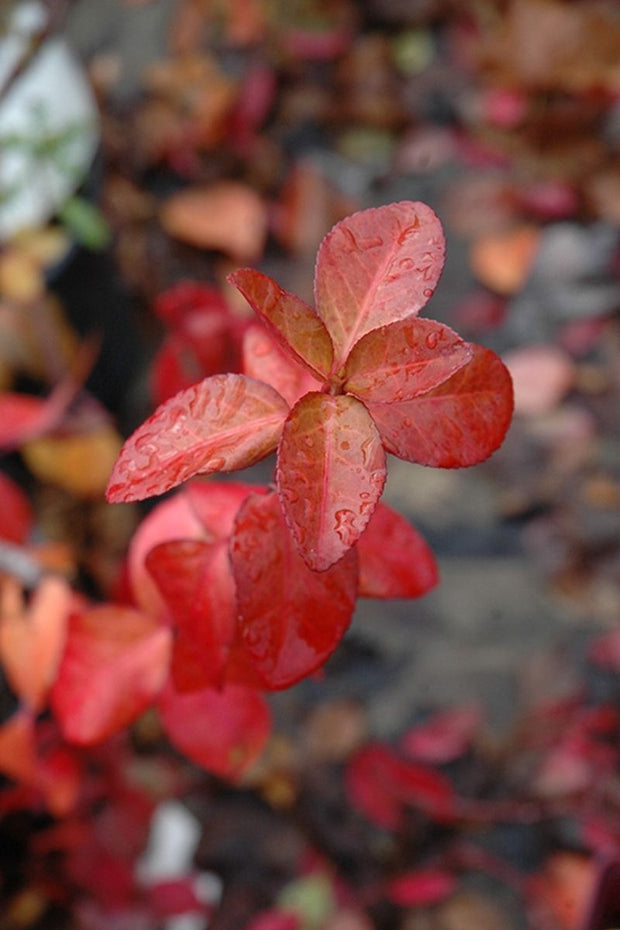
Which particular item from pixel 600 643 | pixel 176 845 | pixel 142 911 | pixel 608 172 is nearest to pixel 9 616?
pixel 142 911

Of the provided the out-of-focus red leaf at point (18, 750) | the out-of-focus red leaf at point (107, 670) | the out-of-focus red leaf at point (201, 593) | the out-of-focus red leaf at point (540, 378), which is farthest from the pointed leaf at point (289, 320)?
the out-of-focus red leaf at point (540, 378)

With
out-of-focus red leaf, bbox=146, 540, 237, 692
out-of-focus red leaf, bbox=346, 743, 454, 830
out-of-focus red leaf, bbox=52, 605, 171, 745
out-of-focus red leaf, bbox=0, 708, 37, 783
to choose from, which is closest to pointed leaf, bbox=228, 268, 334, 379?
out-of-focus red leaf, bbox=146, 540, 237, 692

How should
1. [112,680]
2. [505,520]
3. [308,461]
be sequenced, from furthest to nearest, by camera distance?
[505,520] < [112,680] < [308,461]

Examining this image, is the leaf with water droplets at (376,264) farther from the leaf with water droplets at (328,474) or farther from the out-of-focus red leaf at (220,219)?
the out-of-focus red leaf at (220,219)

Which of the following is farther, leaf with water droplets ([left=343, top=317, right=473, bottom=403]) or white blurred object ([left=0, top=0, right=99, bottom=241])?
white blurred object ([left=0, top=0, right=99, bottom=241])

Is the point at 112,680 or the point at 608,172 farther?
the point at 608,172

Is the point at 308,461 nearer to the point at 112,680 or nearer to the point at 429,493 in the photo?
the point at 112,680

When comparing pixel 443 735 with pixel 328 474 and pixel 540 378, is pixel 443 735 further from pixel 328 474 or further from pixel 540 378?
pixel 328 474

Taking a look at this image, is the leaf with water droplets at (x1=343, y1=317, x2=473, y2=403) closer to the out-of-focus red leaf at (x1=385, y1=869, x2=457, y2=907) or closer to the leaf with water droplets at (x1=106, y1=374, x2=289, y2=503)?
the leaf with water droplets at (x1=106, y1=374, x2=289, y2=503)
